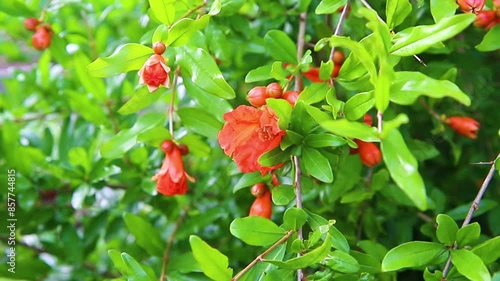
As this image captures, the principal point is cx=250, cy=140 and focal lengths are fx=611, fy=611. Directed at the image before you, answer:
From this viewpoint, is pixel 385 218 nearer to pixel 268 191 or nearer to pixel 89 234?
pixel 268 191

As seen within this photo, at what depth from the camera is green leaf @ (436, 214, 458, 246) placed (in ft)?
2.18

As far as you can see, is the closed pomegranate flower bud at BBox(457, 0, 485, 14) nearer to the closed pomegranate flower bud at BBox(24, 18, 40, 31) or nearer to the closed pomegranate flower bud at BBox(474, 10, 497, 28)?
the closed pomegranate flower bud at BBox(474, 10, 497, 28)

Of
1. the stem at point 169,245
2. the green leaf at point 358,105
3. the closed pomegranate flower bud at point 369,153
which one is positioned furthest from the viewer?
the stem at point 169,245

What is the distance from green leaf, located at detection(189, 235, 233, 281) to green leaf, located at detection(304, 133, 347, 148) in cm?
15

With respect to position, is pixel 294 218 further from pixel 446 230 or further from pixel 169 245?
pixel 169 245

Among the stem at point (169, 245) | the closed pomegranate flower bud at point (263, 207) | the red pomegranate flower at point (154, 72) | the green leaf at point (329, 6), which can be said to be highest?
the green leaf at point (329, 6)

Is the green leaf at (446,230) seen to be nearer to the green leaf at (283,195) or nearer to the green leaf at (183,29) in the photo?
the green leaf at (283,195)

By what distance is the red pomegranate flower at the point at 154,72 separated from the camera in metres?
0.66

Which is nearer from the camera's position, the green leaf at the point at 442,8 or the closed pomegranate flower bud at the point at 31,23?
the green leaf at the point at 442,8

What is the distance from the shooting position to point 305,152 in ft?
2.16

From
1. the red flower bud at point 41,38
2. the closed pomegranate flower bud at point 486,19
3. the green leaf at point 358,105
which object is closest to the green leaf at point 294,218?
the green leaf at point 358,105

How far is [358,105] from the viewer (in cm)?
61

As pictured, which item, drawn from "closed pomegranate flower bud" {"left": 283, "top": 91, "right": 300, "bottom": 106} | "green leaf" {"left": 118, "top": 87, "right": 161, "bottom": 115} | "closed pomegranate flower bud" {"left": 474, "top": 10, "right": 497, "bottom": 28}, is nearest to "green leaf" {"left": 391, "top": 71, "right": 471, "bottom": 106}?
"closed pomegranate flower bud" {"left": 283, "top": 91, "right": 300, "bottom": 106}

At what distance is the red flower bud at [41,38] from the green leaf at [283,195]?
480mm
